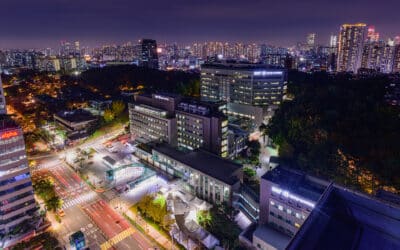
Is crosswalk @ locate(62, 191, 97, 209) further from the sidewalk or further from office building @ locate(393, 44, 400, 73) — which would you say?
office building @ locate(393, 44, 400, 73)

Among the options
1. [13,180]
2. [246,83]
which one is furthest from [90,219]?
[246,83]

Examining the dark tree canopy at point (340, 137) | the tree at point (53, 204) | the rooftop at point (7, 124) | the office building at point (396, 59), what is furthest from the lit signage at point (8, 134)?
the office building at point (396, 59)

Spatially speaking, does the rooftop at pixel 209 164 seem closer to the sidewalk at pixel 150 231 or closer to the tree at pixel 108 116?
the sidewalk at pixel 150 231

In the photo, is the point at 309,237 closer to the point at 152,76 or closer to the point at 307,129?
the point at 307,129

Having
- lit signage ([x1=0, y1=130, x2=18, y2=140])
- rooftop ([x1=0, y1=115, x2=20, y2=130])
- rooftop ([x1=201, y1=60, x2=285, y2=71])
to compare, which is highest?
rooftop ([x1=201, y1=60, x2=285, y2=71])

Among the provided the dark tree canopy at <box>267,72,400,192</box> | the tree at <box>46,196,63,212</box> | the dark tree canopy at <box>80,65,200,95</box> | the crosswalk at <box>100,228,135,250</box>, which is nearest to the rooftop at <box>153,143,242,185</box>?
the crosswalk at <box>100,228,135,250</box>

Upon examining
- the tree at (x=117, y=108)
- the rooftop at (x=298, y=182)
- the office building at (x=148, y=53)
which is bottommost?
the rooftop at (x=298, y=182)
